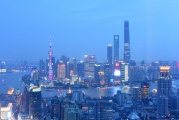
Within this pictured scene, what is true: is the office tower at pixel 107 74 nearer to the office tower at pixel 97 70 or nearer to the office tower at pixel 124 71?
the office tower at pixel 97 70

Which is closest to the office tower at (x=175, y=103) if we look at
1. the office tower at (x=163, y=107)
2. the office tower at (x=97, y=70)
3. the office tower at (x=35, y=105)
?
the office tower at (x=163, y=107)

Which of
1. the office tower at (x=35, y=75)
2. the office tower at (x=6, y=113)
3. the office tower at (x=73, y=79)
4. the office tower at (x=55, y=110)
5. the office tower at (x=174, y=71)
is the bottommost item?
the office tower at (x=6, y=113)

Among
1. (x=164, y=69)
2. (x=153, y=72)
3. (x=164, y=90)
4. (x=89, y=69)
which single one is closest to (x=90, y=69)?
(x=89, y=69)

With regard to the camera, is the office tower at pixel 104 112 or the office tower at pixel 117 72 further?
the office tower at pixel 117 72

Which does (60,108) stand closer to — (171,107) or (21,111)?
(21,111)

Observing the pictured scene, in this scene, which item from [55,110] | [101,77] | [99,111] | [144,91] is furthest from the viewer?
[101,77]

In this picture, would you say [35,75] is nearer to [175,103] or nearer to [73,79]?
[73,79]
